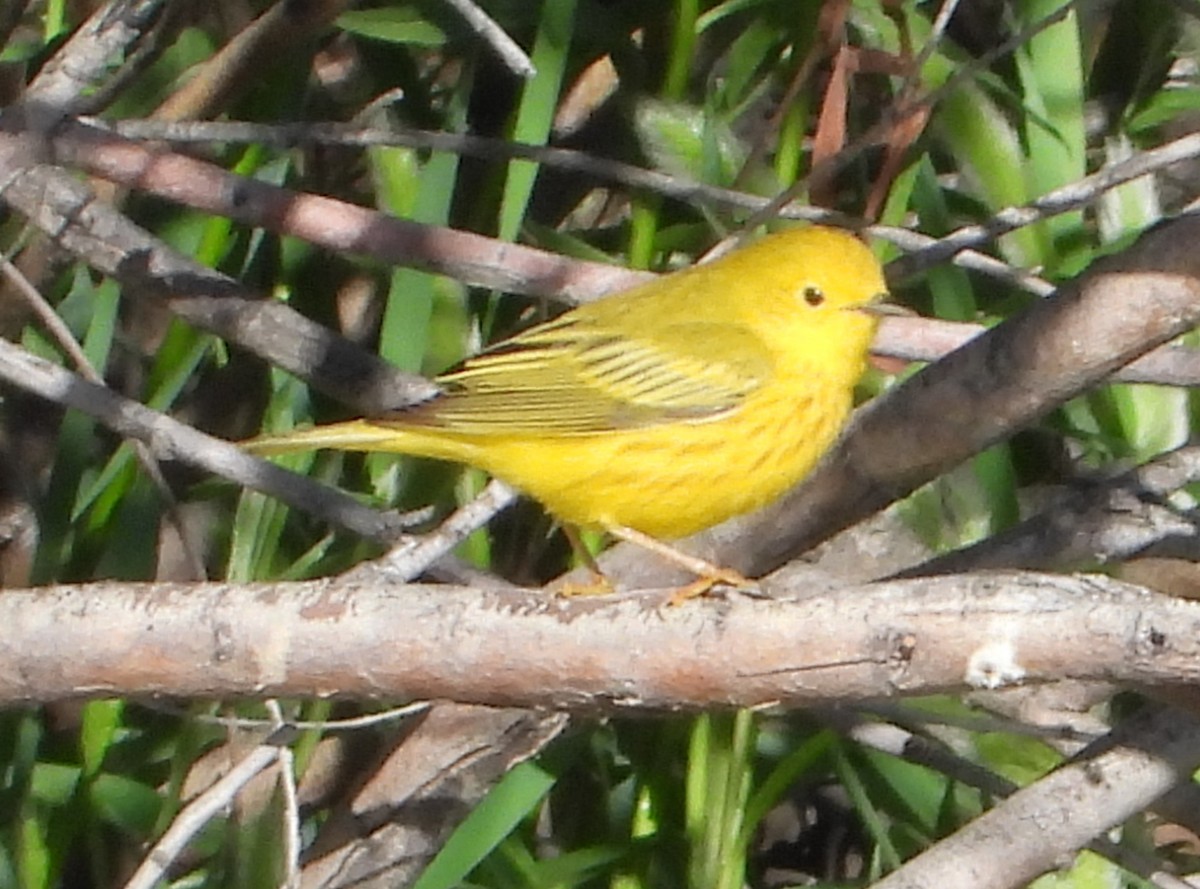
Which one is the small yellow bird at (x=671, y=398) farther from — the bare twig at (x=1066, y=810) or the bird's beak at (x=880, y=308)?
the bare twig at (x=1066, y=810)

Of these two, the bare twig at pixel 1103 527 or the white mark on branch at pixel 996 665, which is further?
the bare twig at pixel 1103 527

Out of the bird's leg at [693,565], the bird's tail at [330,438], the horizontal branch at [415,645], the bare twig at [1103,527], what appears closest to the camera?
the horizontal branch at [415,645]

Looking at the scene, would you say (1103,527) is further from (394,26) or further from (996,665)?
(394,26)

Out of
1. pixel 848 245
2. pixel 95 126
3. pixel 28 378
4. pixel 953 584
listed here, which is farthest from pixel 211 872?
pixel 953 584

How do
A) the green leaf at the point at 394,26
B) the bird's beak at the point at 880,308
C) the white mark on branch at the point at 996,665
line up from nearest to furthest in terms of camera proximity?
the white mark on branch at the point at 996,665 < the bird's beak at the point at 880,308 < the green leaf at the point at 394,26

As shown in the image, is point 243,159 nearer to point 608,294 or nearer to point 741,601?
point 608,294

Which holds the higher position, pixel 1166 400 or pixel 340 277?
pixel 340 277

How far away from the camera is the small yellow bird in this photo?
2.70 m

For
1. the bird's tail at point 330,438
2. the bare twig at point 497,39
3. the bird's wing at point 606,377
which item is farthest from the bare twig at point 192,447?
the bare twig at point 497,39

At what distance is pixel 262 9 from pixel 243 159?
1.14 ft

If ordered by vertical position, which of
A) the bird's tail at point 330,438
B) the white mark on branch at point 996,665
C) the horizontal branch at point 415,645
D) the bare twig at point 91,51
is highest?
the bare twig at point 91,51

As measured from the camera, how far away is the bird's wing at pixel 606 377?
278 centimetres

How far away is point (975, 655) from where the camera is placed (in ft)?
5.57

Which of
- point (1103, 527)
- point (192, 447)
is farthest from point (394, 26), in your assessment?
point (1103, 527)
